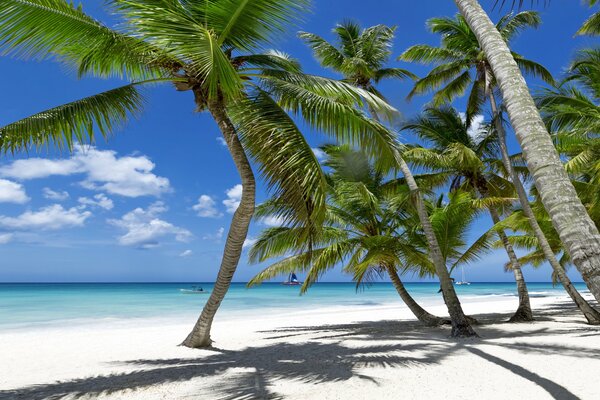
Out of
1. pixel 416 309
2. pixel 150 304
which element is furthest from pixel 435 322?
pixel 150 304

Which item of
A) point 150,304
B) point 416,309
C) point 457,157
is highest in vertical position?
point 457,157

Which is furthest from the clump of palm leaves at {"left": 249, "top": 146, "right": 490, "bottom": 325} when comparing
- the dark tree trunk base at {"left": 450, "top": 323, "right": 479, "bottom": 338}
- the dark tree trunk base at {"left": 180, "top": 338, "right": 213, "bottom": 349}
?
the dark tree trunk base at {"left": 180, "top": 338, "right": 213, "bottom": 349}

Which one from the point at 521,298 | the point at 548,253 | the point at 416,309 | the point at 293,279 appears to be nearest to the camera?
the point at 548,253

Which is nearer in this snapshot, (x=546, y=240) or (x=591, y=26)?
(x=546, y=240)

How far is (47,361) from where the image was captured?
8414 millimetres

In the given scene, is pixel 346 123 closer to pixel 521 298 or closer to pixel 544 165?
pixel 544 165

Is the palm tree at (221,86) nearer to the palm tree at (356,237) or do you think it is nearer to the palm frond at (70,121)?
the palm frond at (70,121)

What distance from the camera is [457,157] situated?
1316 centimetres

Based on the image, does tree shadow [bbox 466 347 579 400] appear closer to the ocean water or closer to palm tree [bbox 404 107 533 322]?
the ocean water

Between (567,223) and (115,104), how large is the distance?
635cm

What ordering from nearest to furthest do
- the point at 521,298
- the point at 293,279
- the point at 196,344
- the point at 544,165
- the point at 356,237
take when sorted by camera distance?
the point at 544,165 < the point at 196,344 < the point at 356,237 < the point at 521,298 < the point at 293,279

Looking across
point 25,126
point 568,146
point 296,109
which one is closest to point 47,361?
point 25,126

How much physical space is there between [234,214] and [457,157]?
820cm

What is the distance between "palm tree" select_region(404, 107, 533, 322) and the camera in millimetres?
13625
